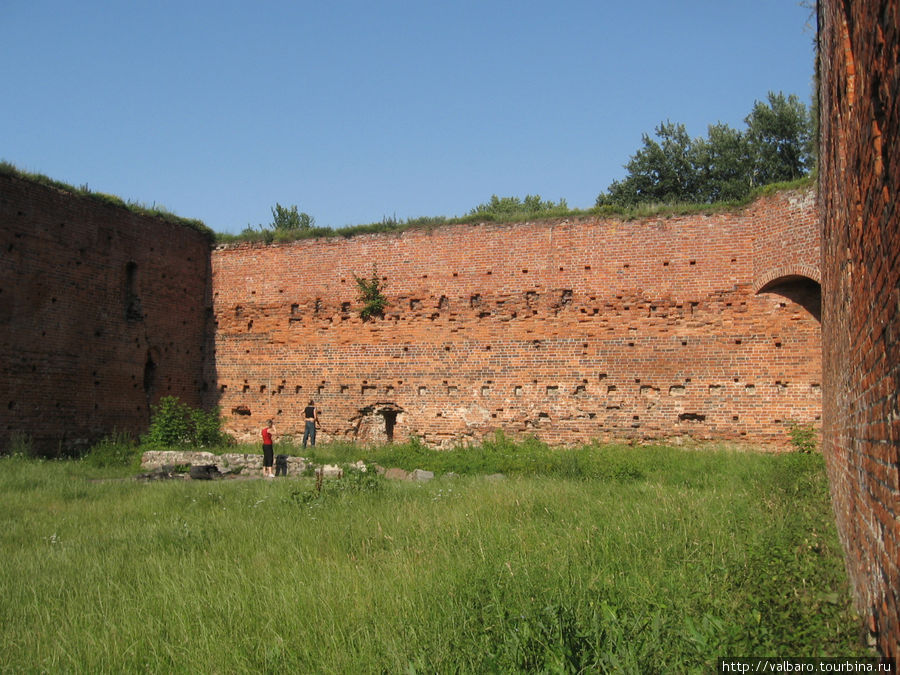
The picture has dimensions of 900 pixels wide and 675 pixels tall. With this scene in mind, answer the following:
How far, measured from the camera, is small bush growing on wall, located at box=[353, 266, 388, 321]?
15312mm

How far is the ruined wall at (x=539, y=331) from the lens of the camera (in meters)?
12.7

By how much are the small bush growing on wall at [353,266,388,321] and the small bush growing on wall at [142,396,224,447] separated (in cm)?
415

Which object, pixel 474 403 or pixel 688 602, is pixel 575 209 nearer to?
pixel 474 403

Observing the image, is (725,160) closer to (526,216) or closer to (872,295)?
(526,216)

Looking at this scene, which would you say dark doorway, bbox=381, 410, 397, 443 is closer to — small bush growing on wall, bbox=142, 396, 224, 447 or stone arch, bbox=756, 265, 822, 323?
small bush growing on wall, bbox=142, 396, 224, 447

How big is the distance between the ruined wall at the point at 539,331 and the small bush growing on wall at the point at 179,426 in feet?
2.15

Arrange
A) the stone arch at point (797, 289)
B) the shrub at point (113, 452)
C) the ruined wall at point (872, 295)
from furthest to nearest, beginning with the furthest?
the shrub at point (113, 452)
the stone arch at point (797, 289)
the ruined wall at point (872, 295)

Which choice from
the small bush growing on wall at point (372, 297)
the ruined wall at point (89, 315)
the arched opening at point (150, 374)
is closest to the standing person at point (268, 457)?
the small bush growing on wall at point (372, 297)

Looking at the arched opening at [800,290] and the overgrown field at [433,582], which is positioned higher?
the arched opening at [800,290]

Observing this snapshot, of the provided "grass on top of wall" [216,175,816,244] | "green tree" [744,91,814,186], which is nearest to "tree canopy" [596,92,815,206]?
"green tree" [744,91,814,186]

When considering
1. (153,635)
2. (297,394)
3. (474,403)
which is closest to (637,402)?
(474,403)

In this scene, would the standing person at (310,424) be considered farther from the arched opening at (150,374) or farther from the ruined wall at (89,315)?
the arched opening at (150,374)

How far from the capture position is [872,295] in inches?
118

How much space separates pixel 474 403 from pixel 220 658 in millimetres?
10803
